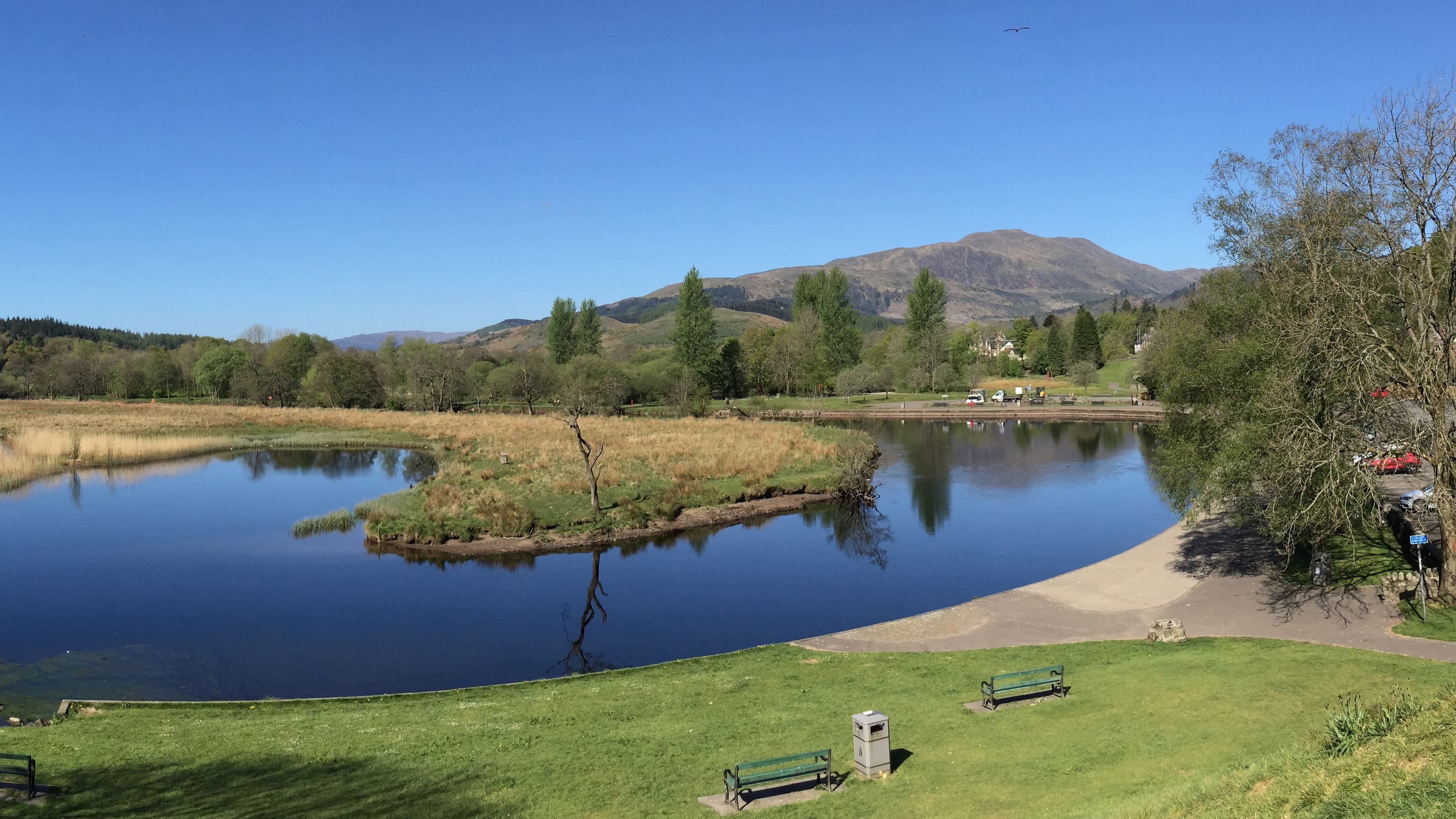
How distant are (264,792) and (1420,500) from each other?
96.7 feet

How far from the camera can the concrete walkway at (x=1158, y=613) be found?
19938 mm

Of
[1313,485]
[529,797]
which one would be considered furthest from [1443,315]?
[529,797]

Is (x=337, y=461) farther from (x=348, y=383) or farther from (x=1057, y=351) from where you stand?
(x=1057, y=351)

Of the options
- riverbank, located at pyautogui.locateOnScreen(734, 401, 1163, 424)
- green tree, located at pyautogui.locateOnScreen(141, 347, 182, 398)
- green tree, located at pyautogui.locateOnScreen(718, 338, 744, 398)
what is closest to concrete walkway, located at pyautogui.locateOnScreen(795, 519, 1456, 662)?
riverbank, located at pyautogui.locateOnScreen(734, 401, 1163, 424)

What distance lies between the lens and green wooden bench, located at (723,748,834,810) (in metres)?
11.8

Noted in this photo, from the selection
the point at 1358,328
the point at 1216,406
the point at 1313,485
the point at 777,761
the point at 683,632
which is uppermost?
the point at 1358,328

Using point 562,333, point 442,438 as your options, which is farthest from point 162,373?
point 442,438

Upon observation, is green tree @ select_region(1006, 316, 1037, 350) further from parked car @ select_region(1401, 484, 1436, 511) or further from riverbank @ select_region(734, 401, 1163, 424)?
parked car @ select_region(1401, 484, 1436, 511)

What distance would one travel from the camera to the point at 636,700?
685 inches

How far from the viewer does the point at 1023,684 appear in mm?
15766

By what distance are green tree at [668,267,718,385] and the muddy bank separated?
63.8 meters

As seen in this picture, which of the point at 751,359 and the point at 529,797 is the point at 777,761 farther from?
the point at 751,359

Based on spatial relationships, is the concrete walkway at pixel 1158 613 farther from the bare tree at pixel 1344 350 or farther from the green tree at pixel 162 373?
the green tree at pixel 162 373

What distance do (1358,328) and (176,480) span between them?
62.7 m
